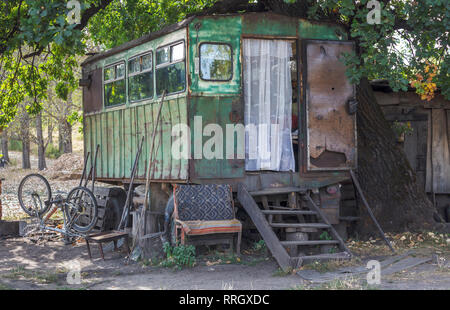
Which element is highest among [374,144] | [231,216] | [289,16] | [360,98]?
[289,16]

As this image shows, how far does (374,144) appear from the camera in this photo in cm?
1063

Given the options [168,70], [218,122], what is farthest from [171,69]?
[218,122]

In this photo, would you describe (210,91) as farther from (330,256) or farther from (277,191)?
(330,256)

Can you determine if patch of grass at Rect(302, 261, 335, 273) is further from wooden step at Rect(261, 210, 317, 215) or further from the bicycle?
the bicycle

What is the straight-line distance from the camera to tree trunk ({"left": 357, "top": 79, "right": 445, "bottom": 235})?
10.5 m

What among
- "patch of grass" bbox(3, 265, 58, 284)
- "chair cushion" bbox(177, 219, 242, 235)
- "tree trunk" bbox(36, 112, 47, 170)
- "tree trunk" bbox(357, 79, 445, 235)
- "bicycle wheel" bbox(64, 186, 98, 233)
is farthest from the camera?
"tree trunk" bbox(36, 112, 47, 170)

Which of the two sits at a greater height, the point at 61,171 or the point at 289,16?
the point at 289,16

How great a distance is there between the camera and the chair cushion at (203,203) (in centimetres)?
896

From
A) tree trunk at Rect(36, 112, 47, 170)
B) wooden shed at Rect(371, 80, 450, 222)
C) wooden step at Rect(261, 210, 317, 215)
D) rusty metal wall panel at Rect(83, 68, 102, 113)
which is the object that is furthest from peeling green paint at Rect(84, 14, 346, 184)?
tree trunk at Rect(36, 112, 47, 170)

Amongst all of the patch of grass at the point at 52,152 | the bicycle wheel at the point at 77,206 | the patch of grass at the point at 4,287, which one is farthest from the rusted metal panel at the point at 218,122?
the patch of grass at the point at 52,152

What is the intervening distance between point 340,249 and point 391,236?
212cm

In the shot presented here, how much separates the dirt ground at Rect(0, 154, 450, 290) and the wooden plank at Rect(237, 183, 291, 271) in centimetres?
19
